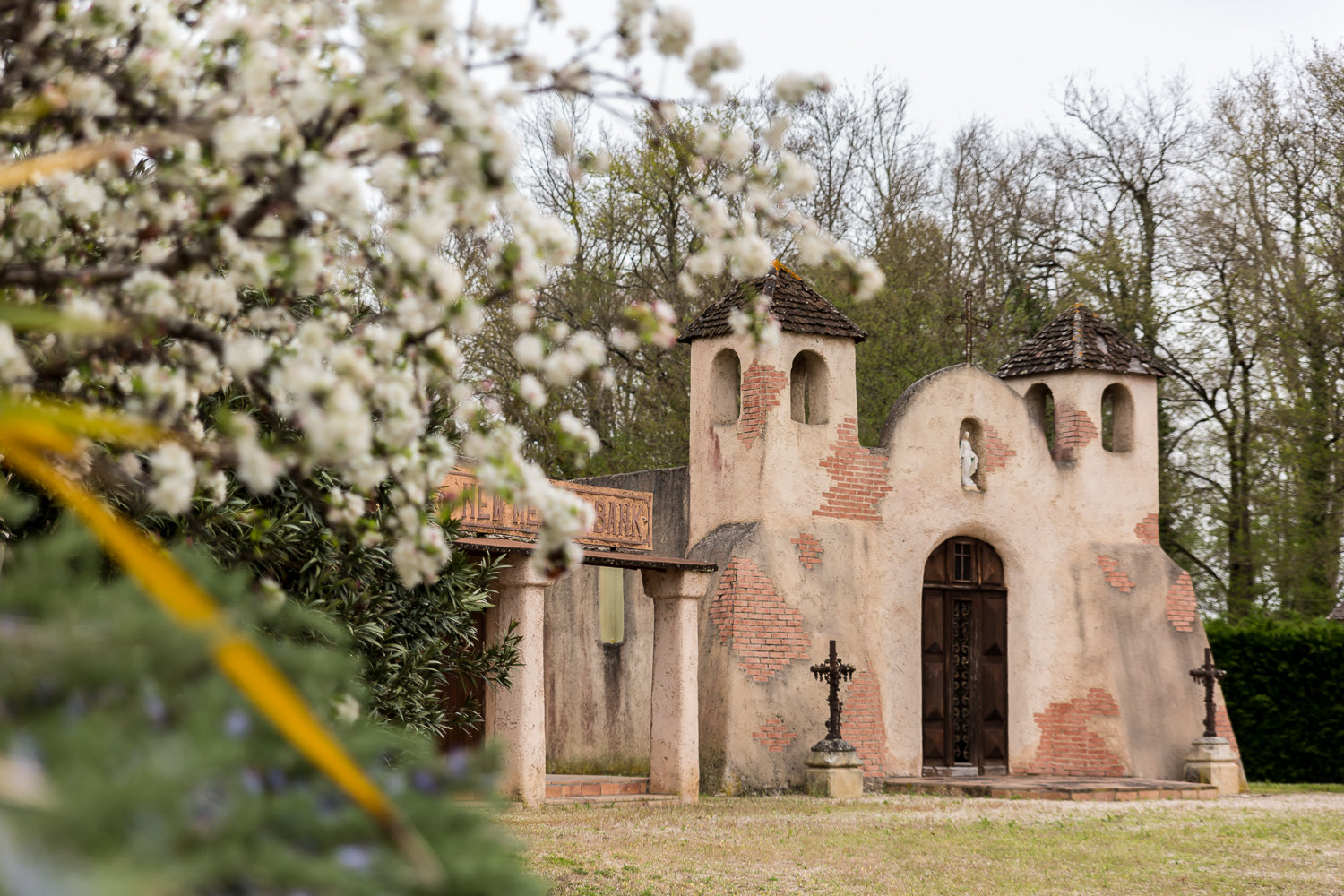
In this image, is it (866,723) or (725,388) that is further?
(725,388)

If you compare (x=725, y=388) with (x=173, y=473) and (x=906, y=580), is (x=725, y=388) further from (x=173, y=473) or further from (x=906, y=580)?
(x=173, y=473)

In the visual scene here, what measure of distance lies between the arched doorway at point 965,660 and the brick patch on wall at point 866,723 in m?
1.09

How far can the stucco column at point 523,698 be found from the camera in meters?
12.1

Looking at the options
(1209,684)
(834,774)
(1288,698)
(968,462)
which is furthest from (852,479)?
(1288,698)

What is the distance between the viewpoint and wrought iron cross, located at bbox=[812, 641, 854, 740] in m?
14.6

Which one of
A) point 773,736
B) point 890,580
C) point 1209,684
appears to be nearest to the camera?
point 773,736

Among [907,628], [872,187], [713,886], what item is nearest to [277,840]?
[713,886]

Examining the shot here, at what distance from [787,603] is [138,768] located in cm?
1374

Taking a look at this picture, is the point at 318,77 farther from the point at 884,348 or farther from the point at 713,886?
the point at 884,348

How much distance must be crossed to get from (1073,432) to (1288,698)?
5.70 m

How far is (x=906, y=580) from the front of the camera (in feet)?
53.5

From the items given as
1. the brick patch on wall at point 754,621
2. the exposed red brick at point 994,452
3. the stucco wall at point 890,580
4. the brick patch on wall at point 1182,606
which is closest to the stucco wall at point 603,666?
the stucco wall at point 890,580

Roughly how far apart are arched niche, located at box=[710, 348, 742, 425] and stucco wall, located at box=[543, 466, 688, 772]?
4.25ft

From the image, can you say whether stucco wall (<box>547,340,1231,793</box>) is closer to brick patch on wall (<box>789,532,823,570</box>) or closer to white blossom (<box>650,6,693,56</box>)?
brick patch on wall (<box>789,532,823,570</box>)
